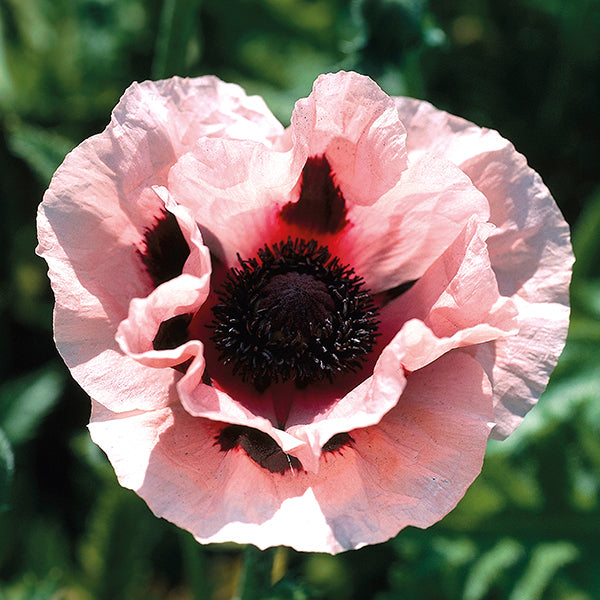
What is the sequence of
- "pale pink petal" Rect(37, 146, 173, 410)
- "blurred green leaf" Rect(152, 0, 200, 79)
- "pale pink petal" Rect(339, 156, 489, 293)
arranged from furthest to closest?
"blurred green leaf" Rect(152, 0, 200, 79) < "pale pink petal" Rect(339, 156, 489, 293) < "pale pink petal" Rect(37, 146, 173, 410)

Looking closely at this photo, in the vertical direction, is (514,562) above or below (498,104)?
below

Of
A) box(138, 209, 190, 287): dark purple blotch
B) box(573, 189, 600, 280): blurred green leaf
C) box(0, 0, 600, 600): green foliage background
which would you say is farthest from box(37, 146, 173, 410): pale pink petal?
box(573, 189, 600, 280): blurred green leaf

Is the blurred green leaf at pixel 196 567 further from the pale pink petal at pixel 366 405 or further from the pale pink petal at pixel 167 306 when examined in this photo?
the pale pink petal at pixel 167 306

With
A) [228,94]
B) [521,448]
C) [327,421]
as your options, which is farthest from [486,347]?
[521,448]

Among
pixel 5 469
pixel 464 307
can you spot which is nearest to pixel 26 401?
pixel 5 469

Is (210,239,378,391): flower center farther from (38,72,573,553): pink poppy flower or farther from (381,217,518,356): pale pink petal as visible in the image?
(381,217,518,356): pale pink petal

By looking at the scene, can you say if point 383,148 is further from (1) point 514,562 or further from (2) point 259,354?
(1) point 514,562

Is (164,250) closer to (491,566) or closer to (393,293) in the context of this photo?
(393,293)
